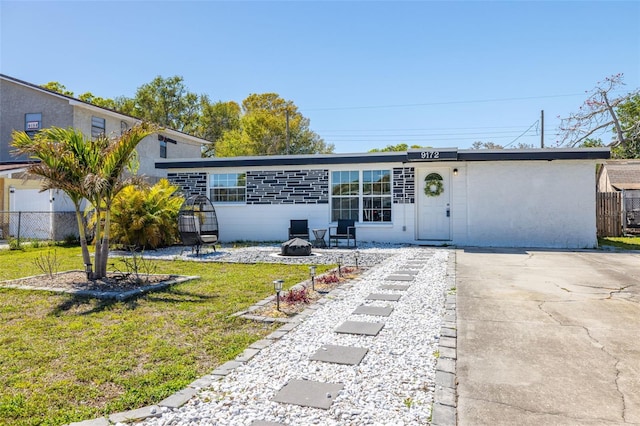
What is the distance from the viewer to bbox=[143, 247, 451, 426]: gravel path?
2.38 m

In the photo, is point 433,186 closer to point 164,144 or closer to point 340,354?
point 340,354

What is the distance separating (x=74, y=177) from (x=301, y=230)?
7.27 metres

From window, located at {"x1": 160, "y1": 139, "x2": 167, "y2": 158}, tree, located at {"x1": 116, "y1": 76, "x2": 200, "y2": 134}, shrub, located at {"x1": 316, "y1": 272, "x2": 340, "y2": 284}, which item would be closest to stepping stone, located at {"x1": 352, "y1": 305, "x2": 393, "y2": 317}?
shrub, located at {"x1": 316, "y1": 272, "x2": 340, "y2": 284}

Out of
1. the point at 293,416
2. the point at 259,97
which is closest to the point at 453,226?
the point at 293,416

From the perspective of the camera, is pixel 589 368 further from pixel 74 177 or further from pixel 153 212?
pixel 153 212

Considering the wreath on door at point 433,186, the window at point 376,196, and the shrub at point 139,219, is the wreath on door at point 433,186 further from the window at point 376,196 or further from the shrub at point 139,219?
the shrub at point 139,219

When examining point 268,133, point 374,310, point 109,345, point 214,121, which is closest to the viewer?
point 109,345

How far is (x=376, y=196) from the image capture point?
43.3 feet

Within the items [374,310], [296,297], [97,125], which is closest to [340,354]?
[374,310]

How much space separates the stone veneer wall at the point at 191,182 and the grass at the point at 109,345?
8.67 m

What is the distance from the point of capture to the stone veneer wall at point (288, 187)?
44.5 feet

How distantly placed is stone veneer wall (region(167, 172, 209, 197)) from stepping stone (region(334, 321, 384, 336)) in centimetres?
1133

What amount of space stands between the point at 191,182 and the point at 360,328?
11983mm

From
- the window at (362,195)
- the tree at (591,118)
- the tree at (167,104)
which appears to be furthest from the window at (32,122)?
the tree at (591,118)
